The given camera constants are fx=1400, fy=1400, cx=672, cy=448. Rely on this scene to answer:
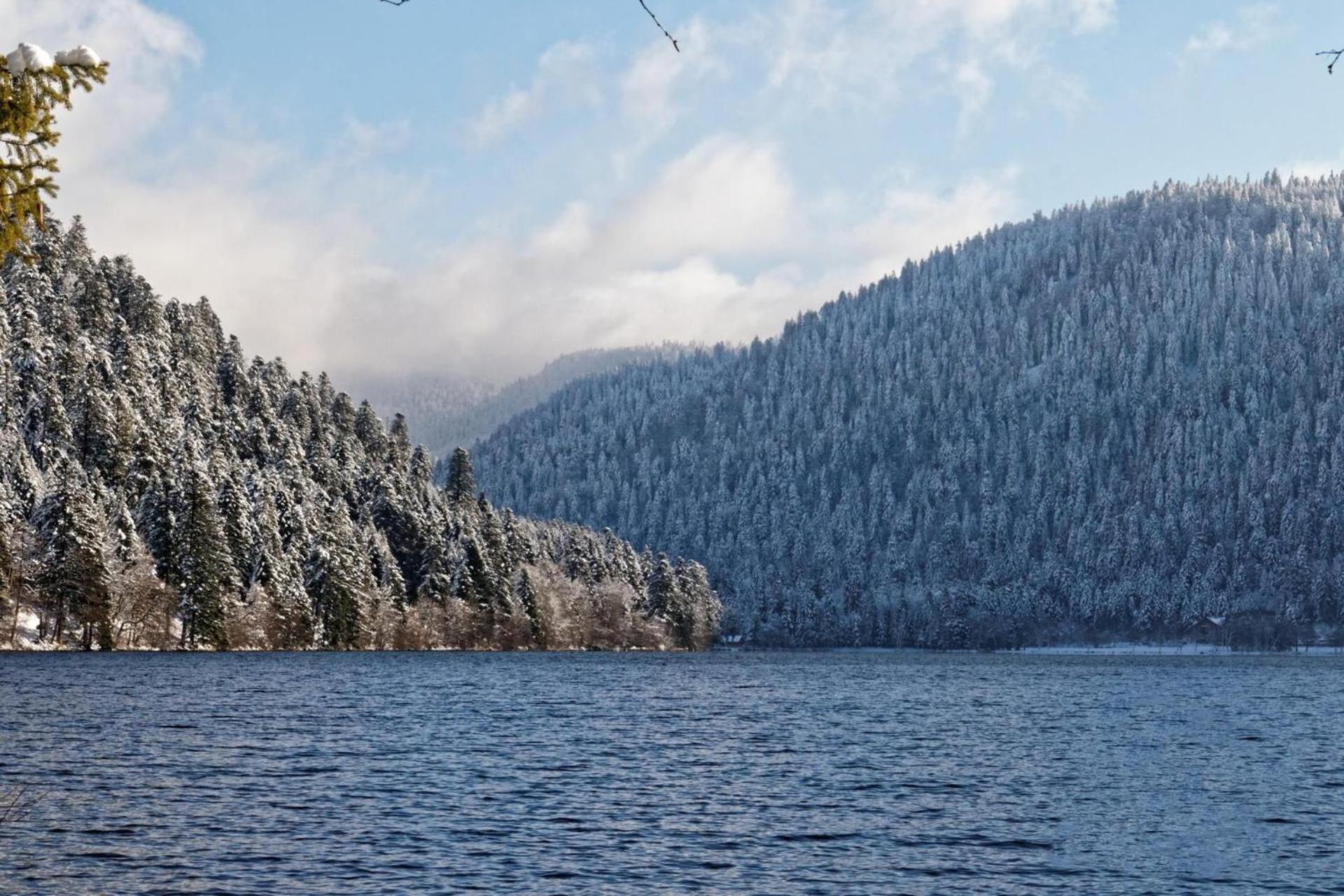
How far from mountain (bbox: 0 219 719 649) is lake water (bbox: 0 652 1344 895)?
32.5m

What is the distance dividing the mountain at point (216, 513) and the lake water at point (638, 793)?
32.5 metres

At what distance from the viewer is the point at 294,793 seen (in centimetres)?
4075

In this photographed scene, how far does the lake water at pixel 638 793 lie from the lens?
3033 cm

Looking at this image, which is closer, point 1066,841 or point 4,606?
point 1066,841

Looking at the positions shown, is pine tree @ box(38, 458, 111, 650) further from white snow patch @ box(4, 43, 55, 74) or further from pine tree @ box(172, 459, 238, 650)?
white snow patch @ box(4, 43, 55, 74)

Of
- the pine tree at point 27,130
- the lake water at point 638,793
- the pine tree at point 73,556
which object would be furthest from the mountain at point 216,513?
the pine tree at point 27,130

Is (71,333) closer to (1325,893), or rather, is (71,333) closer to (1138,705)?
(1138,705)

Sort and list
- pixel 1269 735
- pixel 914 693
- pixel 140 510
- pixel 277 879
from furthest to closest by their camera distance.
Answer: pixel 140 510
pixel 914 693
pixel 1269 735
pixel 277 879

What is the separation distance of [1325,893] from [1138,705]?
65.5 metres

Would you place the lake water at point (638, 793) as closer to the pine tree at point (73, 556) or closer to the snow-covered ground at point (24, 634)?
the pine tree at point (73, 556)

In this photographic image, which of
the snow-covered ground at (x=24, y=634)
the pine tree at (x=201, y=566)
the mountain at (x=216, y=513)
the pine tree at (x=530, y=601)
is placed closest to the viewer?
the snow-covered ground at (x=24, y=634)

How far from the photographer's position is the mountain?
117250mm

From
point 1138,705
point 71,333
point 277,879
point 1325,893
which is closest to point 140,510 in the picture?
point 71,333

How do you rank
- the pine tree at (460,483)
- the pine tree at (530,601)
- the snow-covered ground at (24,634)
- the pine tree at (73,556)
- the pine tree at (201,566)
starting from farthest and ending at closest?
the pine tree at (460,483) → the pine tree at (530,601) → the pine tree at (201,566) → the pine tree at (73,556) → the snow-covered ground at (24,634)
